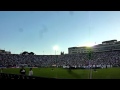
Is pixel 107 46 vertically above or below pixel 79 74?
above

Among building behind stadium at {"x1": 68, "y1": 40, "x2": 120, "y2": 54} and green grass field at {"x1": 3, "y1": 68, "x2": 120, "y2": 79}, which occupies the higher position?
building behind stadium at {"x1": 68, "y1": 40, "x2": 120, "y2": 54}

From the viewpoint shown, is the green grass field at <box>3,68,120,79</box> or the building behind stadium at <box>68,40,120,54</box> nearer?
the green grass field at <box>3,68,120,79</box>

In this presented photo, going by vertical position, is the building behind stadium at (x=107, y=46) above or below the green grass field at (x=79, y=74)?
above

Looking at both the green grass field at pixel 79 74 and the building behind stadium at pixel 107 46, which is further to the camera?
the building behind stadium at pixel 107 46

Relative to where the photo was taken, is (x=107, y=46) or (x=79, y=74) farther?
(x=107, y=46)
